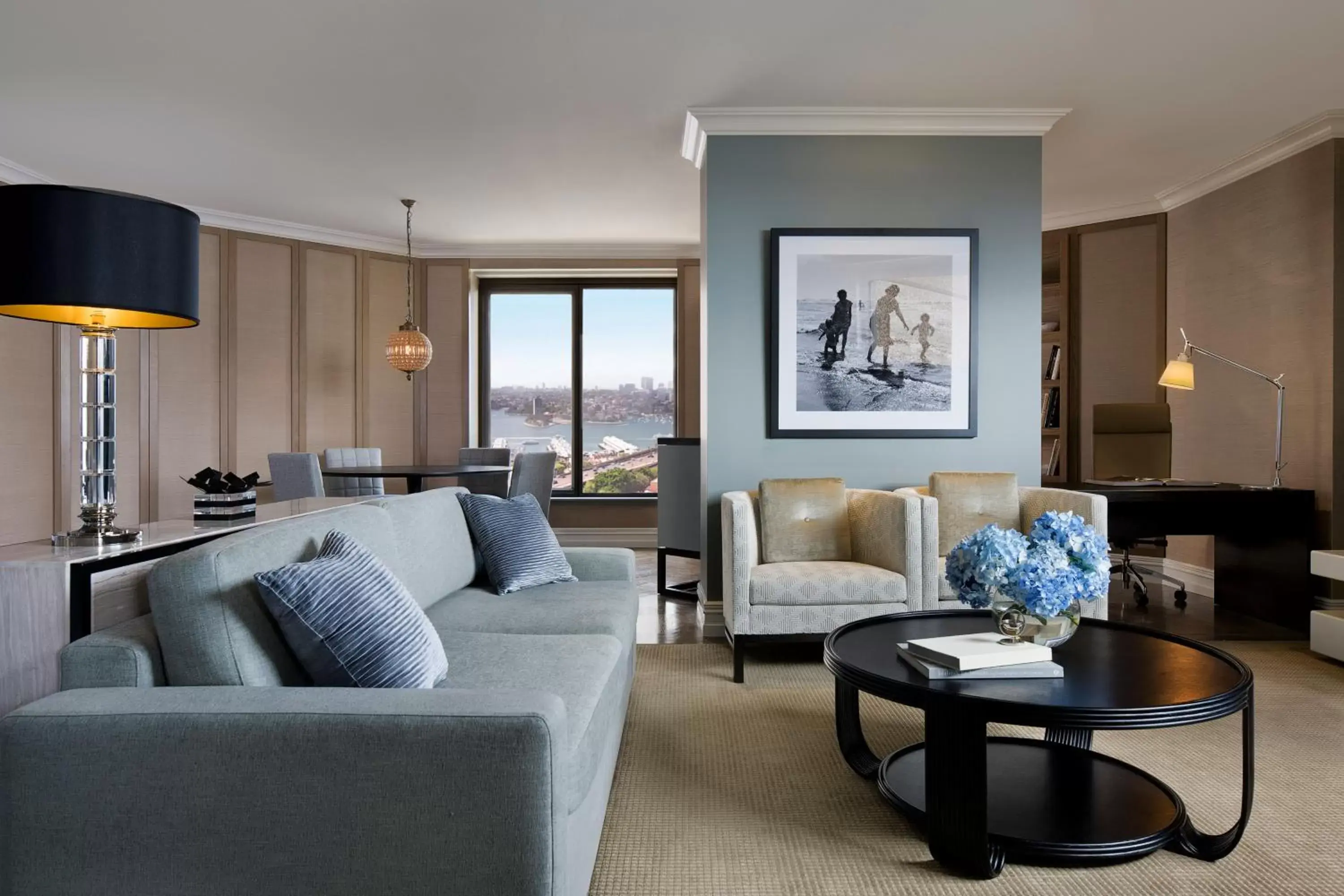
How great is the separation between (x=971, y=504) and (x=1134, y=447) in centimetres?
189

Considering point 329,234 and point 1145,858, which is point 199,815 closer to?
point 1145,858

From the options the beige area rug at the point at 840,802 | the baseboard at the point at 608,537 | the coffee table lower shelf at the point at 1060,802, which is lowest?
the beige area rug at the point at 840,802

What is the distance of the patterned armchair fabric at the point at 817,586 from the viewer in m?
3.54

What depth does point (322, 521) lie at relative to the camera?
7.03ft

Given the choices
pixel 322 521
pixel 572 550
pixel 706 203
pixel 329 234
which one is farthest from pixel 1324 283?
pixel 329 234

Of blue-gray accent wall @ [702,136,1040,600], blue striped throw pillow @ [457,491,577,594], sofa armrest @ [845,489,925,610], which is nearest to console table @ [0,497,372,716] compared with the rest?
blue striped throw pillow @ [457,491,577,594]

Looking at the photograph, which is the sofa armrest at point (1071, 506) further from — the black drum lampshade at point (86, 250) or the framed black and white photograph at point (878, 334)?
the black drum lampshade at point (86, 250)

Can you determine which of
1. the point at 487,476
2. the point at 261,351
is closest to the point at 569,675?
the point at 487,476

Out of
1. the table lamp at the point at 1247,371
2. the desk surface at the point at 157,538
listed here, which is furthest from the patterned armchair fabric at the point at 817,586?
the table lamp at the point at 1247,371

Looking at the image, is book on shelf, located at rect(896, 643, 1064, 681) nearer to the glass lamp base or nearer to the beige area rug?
the beige area rug

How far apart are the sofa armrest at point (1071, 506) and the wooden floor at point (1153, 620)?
472 mm

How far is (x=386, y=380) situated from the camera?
7316 mm

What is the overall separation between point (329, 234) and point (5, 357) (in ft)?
8.09

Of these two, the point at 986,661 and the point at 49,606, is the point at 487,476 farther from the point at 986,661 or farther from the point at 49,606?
the point at 986,661
